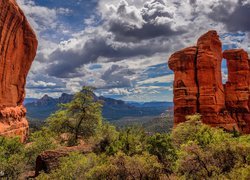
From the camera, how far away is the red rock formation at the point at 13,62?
6969 cm

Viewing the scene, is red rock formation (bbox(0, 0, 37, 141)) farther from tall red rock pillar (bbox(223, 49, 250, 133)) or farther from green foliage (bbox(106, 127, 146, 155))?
tall red rock pillar (bbox(223, 49, 250, 133))

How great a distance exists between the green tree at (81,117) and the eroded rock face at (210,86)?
36.5m

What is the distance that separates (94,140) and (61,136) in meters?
15.7

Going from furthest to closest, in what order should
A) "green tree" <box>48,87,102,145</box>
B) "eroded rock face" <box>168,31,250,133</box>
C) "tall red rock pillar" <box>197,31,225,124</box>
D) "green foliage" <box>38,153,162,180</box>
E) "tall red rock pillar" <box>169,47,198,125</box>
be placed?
1. "tall red rock pillar" <box>169,47,198,125</box>
2. "eroded rock face" <box>168,31,250,133</box>
3. "tall red rock pillar" <box>197,31,225,124</box>
4. "green tree" <box>48,87,102,145</box>
5. "green foliage" <box>38,153,162,180</box>

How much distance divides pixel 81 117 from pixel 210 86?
4554 centimetres

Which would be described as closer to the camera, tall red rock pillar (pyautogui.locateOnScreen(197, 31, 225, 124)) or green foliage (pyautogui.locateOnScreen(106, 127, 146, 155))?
green foliage (pyautogui.locateOnScreen(106, 127, 146, 155))

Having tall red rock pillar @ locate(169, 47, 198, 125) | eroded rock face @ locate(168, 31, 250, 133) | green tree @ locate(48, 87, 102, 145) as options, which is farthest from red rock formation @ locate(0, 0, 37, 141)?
tall red rock pillar @ locate(169, 47, 198, 125)

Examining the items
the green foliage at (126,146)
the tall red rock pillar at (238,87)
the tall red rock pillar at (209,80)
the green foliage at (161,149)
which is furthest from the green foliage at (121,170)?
the tall red rock pillar at (238,87)

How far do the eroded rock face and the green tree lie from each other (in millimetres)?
36484

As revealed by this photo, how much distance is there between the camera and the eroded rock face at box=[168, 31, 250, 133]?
8106cm

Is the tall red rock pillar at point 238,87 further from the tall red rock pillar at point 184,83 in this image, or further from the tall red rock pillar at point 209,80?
the tall red rock pillar at point 184,83

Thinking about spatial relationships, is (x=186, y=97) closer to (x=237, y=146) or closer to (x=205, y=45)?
(x=205, y=45)

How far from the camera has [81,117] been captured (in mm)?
52812

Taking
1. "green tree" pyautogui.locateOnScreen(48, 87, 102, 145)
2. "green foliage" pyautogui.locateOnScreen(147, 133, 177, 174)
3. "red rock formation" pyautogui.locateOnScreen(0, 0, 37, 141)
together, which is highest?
"red rock formation" pyautogui.locateOnScreen(0, 0, 37, 141)
